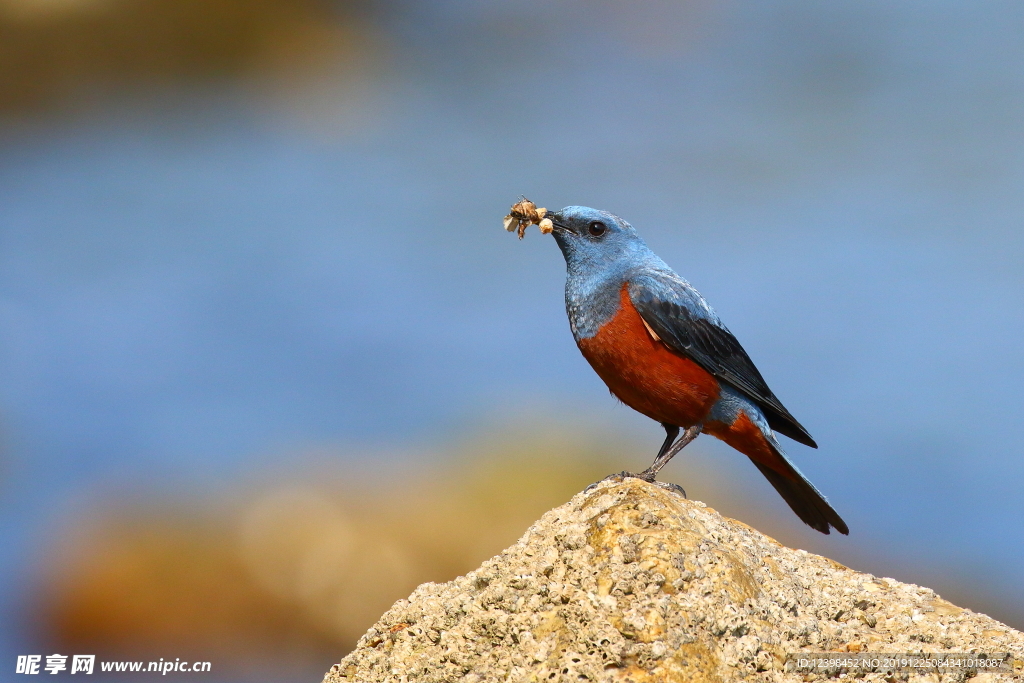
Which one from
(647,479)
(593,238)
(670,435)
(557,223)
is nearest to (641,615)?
(647,479)

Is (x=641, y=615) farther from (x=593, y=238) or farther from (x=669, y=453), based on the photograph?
(x=593, y=238)

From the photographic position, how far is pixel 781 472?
6.16 m

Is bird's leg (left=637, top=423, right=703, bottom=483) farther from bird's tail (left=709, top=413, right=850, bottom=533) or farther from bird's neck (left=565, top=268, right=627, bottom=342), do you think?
bird's neck (left=565, top=268, right=627, bottom=342)

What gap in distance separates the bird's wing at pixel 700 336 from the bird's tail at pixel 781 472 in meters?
0.22

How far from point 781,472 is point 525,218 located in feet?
8.55

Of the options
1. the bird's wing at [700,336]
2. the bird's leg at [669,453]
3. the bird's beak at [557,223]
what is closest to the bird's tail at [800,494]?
the bird's wing at [700,336]

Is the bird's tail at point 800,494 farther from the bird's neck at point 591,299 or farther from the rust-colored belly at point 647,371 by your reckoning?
the bird's neck at point 591,299

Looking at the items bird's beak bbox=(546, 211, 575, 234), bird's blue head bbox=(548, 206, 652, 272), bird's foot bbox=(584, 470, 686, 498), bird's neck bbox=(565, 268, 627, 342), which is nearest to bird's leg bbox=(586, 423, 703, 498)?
bird's foot bbox=(584, 470, 686, 498)

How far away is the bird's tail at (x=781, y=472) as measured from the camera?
5.93 meters

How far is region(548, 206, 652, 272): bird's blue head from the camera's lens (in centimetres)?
616

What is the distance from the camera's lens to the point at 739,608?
4.02 m

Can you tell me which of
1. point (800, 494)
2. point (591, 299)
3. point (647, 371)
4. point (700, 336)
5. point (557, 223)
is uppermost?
point (557, 223)

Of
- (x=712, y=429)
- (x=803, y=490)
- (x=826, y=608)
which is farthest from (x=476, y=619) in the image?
(x=803, y=490)

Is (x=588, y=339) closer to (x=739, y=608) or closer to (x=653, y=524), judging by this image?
(x=653, y=524)
